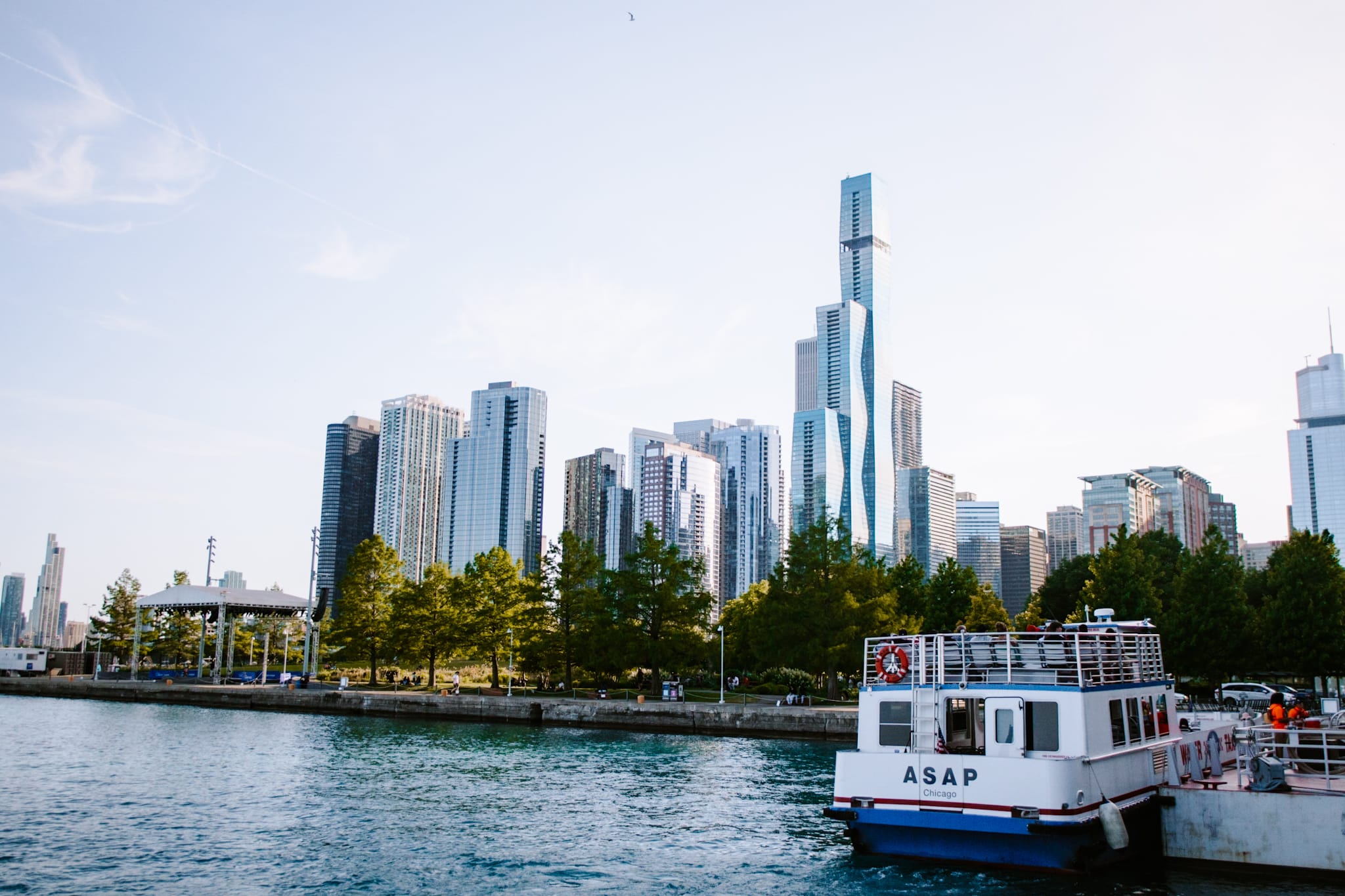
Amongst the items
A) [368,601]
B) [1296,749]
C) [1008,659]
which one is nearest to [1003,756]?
[1008,659]

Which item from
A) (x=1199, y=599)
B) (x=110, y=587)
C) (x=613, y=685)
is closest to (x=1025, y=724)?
(x=1199, y=599)

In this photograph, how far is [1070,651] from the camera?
25.6 metres

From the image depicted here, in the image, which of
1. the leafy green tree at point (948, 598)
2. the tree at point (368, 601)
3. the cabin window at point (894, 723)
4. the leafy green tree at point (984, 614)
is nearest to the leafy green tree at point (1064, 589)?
Result: the leafy green tree at point (984, 614)

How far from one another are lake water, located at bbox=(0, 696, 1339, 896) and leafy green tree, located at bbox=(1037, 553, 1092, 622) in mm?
68479

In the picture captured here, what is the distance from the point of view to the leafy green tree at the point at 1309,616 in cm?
6431

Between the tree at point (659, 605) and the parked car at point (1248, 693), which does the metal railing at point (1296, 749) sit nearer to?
the parked car at point (1248, 693)

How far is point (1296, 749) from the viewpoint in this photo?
1117 inches

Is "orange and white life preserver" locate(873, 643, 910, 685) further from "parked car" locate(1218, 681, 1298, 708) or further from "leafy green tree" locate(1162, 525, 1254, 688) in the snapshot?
"leafy green tree" locate(1162, 525, 1254, 688)

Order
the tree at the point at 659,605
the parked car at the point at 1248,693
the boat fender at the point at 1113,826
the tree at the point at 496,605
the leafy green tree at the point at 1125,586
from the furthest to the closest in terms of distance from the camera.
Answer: the tree at the point at 496,605 < the tree at the point at 659,605 < the leafy green tree at the point at 1125,586 < the parked car at the point at 1248,693 < the boat fender at the point at 1113,826

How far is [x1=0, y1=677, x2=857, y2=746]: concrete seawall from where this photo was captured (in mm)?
58625

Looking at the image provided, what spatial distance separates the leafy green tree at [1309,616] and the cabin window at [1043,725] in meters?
50.3

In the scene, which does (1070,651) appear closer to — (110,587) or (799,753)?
(799,753)

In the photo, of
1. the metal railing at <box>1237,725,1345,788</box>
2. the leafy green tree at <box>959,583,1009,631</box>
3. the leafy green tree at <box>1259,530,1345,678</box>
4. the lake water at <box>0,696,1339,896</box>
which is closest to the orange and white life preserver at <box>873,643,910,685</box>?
the lake water at <box>0,696,1339,896</box>

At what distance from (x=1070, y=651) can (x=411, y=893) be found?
16325 mm
